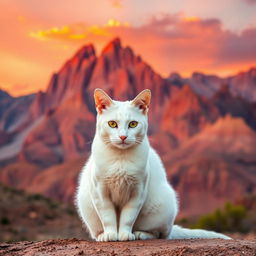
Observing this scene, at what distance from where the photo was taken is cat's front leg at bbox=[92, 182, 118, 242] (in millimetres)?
6719

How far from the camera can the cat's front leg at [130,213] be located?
677 cm

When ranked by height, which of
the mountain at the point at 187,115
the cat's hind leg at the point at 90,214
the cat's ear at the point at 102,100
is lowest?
the cat's hind leg at the point at 90,214

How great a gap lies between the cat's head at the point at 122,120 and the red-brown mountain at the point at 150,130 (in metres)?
78.0

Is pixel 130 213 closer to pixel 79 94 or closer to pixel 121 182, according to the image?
pixel 121 182

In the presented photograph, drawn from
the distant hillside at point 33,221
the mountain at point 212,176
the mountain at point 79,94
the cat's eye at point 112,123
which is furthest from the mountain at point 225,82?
the cat's eye at point 112,123

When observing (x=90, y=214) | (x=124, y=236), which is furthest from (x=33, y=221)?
(x=124, y=236)

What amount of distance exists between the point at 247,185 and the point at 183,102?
35116 mm

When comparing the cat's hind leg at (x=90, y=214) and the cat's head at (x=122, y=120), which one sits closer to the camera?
the cat's head at (x=122, y=120)

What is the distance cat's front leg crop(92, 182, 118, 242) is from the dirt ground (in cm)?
19

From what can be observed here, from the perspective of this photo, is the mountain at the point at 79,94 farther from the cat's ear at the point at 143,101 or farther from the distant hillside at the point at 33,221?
the cat's ear at the point at 143,101

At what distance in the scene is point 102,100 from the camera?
266 inches

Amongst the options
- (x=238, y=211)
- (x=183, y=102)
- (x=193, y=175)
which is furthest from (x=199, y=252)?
(x=183, y=102)

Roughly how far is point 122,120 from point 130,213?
4.26 ft

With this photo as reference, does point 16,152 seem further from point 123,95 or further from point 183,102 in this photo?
point 183,102
